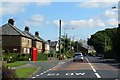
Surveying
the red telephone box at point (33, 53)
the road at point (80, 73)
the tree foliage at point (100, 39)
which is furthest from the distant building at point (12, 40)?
the tree foliage at point (100, 39)

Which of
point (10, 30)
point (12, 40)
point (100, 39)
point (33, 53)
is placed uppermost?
point (100, 39)

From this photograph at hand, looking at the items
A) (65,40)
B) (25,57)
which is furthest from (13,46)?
(65,40)

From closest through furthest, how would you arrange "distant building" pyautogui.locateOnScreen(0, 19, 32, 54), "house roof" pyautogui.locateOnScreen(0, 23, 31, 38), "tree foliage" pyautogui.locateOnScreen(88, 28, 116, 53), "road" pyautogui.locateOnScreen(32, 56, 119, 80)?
"road" pyautogui.locateOnScreen(32, 56, 119, 80), "distant building" pyautogui.locateOnScreen(0, 19, 32, 54), "house roof" pyautogui.locateOnScreen(0, 23, 31, 38), "tree foliage" pyautogui.locateOnScreen(88, 28, 116, 53)

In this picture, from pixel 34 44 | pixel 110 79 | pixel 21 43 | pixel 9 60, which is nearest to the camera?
pixel 110 79

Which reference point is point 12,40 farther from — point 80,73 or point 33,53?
point 80,73

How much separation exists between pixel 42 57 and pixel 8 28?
15023mm

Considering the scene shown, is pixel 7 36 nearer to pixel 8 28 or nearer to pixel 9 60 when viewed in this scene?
pixel 8 28

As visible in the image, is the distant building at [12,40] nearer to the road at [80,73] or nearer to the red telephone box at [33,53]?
the red telephone box at [33,53]

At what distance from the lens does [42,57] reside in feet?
251

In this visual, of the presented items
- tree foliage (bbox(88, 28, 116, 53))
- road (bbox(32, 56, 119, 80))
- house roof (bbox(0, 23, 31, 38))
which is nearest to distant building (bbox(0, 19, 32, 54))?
house roof (bbox(0, 23, 31, 38))

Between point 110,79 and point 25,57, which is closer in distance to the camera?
point 110,79

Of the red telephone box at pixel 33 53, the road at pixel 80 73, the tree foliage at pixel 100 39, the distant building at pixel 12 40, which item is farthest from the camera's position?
the tree foliage at pixel 100 39

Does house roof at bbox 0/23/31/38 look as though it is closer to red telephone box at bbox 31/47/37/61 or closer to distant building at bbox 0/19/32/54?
distant building at bbox 0/19/32/54

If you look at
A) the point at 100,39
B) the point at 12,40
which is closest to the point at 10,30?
the point at 12,40
